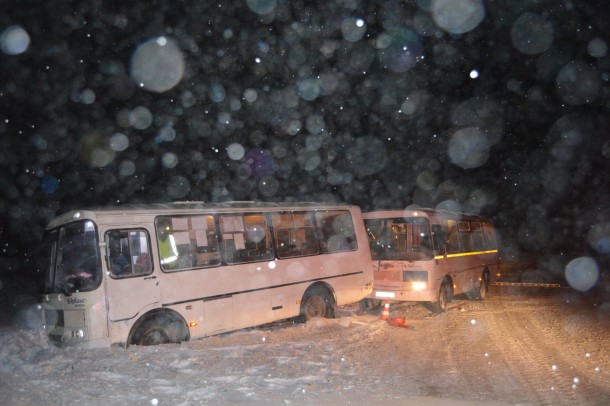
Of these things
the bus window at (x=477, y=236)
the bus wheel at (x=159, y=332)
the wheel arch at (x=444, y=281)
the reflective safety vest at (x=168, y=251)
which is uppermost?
the reflective safety vest at (x=168, y=251)

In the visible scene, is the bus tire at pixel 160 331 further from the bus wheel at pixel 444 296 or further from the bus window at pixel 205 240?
the bus wheel at pixel 444 296

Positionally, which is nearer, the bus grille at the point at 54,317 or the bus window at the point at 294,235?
the bus grille at the point at 54,317

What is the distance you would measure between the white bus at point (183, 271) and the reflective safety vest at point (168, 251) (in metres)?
0.02

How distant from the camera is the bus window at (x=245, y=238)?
11.3 m

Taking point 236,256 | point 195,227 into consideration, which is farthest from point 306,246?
point 195,227

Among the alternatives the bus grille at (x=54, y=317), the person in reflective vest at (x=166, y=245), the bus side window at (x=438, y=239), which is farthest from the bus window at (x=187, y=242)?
the bus side window at (x=438, y=239)

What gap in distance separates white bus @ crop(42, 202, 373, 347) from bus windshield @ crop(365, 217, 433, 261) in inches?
75.1

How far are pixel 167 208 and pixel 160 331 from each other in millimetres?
2365

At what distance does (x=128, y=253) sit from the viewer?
31.3ft

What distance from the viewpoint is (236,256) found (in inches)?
446

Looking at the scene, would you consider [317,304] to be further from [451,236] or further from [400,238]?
[451,236]

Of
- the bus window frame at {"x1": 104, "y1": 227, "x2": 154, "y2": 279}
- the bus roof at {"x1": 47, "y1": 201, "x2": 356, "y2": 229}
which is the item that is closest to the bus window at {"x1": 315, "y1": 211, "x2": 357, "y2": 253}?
the bus roof at {"x1": 47, "y1": 201, "x2": 356, "y2": 229}

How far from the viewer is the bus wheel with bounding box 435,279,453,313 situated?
14.8 meters

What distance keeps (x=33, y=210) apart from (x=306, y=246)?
856 inches
